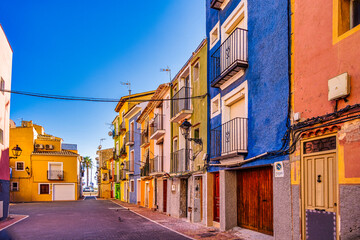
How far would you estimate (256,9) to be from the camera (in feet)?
35.0

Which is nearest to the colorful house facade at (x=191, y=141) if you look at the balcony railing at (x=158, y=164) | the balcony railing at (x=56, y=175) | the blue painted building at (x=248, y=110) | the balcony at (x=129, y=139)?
the blue painted building at (x=248, y=110)

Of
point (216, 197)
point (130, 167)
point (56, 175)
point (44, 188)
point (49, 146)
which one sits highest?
point (49, 146)

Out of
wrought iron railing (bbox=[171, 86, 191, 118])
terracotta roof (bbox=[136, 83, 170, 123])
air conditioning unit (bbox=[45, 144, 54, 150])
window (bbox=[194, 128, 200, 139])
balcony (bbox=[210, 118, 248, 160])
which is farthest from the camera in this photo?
air conditioning unit (bbox=[45, 144, 54, 150])

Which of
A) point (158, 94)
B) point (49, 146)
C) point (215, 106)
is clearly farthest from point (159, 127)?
point (49, 146)

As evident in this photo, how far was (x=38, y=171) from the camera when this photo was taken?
137 feet

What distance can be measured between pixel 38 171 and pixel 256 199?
120ft

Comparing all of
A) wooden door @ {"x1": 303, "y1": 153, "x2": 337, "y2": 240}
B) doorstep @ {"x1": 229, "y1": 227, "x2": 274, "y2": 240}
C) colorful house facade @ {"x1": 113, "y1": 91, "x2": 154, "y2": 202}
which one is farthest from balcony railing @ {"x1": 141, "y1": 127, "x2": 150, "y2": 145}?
wooden door @ {"x1": 303, "y1": 153, "x2": 337, "y2": 240}

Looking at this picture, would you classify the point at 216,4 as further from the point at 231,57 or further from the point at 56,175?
the point at 56,175

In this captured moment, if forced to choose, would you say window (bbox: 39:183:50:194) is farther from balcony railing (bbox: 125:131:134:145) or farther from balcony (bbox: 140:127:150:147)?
balcony (bbox: 140:127:150:147)

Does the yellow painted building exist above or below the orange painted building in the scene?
below

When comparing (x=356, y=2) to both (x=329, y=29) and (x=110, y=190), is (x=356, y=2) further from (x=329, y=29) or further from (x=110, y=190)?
(x=110, y=190)

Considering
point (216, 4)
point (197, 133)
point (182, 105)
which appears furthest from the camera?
point (182, 105)

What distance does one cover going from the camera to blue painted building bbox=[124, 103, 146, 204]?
32.7m

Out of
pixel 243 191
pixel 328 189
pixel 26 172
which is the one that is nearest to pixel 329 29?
pixel 328 189
